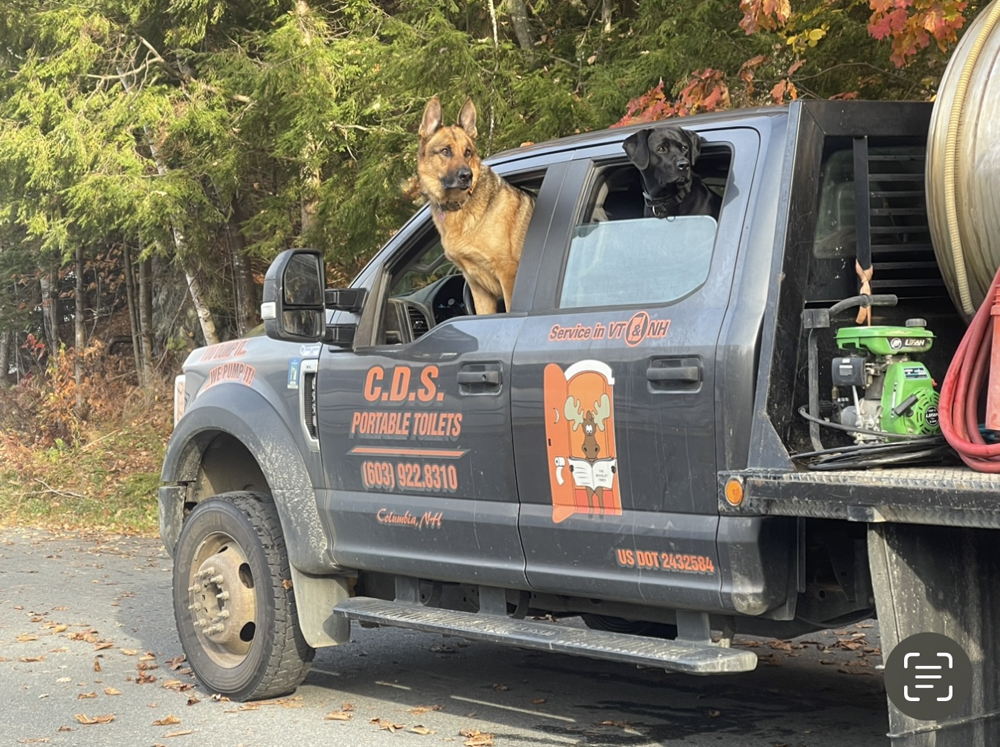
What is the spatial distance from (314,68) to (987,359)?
9140 millimetres

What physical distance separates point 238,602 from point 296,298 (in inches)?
60.7

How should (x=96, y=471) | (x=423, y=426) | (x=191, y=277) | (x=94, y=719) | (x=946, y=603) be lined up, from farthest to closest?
(x=191, y=277) < (x=96, y=471) < (x=94, y=719) < (x=423, y=426) < (x=946, y=603)

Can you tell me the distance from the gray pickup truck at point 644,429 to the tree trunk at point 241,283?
11.4 m

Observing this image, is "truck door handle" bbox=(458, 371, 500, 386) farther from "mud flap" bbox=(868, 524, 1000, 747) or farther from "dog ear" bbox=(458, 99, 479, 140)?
"mud flap" bbox=(868, 524, 1000, 747)

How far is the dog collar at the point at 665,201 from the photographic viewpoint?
445 cm

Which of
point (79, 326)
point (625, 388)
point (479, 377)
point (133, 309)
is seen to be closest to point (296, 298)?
point (479, 377)

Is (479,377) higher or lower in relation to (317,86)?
lower

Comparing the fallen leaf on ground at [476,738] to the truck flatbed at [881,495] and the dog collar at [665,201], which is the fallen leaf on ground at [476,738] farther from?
the dog collar at [665,201]

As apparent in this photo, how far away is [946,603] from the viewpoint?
3.49 metres

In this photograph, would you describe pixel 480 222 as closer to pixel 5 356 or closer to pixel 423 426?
pixel 423 426


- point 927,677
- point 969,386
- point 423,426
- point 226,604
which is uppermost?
point 969,386

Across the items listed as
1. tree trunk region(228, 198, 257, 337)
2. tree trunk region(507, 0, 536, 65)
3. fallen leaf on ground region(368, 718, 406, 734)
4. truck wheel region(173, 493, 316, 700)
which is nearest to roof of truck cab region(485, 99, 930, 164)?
truck wheel region(173, 493, 316, 700)

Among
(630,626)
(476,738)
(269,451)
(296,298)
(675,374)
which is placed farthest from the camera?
(630,626)

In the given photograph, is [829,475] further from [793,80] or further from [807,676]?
[793,80]
